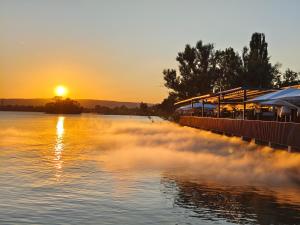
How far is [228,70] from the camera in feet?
339

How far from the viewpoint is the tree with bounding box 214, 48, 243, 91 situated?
97188mm

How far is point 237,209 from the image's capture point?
14992mm

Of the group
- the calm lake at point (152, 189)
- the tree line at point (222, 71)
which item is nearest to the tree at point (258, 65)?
the tree line at point (222, 71)

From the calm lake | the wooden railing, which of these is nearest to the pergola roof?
the wooden railing

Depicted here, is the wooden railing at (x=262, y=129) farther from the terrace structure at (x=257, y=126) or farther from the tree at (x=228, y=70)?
the tree at (x=228, y=70)

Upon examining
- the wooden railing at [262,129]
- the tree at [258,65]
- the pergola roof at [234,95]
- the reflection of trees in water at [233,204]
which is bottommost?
the reflection of trees in water at [233,204]

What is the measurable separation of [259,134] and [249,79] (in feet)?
194

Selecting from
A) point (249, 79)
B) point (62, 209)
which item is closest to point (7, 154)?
point (62, 209)

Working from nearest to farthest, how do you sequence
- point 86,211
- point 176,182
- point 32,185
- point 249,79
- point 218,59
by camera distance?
point 86,211 < point 32,185 < point 176,182 < point 249,79 < point 218,59

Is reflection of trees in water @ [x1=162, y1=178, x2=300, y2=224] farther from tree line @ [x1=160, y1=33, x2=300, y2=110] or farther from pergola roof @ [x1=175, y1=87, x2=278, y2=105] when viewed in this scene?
tree line @ [x1=160, y1=33, x2=300, y2=110]

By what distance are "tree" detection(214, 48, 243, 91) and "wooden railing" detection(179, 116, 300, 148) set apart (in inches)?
1619

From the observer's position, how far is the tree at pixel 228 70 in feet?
319

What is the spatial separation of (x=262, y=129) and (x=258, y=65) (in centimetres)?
5782

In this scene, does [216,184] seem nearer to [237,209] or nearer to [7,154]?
[237,209]
